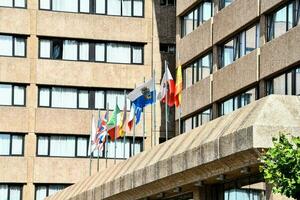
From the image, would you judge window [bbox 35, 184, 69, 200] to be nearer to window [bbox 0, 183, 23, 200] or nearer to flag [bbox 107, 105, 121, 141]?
window [bbox 0, 183, 23, 200]

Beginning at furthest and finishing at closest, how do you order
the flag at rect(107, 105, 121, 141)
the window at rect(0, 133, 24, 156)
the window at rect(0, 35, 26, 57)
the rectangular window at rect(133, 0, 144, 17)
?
the rectangular window at rect(133, 0, 144, 17), the window at rect(0, 35, 26, 57), the window at rect(0, 133, 24, 156), the flag at rect(107, 105, 121, 141)

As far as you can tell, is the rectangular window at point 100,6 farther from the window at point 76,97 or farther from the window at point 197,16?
the window at point 197,16

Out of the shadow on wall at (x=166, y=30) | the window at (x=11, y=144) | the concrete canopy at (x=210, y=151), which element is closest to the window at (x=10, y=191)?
the window at (x=11, y=144)

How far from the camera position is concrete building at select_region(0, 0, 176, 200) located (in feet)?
212

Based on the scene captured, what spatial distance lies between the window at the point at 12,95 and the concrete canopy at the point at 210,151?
29.5 m

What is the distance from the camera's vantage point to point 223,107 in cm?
5203

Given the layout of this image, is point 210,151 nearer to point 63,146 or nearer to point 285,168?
point 285,168

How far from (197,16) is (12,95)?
13995 mm

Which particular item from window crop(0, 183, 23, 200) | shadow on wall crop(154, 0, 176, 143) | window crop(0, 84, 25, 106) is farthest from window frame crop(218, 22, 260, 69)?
window crop(0, 183, 23, 200)

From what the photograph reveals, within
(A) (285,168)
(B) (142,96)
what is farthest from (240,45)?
(A) (285,168)

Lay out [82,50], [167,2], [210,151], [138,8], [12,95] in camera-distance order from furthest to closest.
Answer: [138,8] → [167,2] → [82,50] → [12,95] → [210,151]

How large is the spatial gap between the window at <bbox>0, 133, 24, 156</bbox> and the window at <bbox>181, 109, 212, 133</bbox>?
36.8ft

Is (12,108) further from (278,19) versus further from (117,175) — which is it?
(117,175)

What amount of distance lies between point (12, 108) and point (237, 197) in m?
39.5
